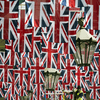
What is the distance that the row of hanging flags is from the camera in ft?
27.9

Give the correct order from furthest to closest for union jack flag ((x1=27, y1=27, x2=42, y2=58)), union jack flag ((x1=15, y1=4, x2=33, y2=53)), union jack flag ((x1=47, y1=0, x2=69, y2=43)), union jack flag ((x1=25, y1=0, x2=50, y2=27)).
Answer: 1. union jack flag ((x1=27, y1=27, x2=42, y2=58))
2. union jack flag ((x1=15, y1=4, x2=33, y2=53))
3. union jack flag ((x1=47, y1=0, x2=69, y2=43))
4. union jack flag ((x1=25, y1=0, x2=50, y2=27))

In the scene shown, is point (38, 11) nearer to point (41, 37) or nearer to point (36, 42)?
point (36, 42)

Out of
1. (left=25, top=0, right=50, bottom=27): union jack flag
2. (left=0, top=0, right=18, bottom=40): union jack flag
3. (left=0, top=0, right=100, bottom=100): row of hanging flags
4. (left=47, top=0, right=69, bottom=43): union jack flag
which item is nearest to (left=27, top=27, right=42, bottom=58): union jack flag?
(left=0, top=0, right=100, bottom=100): row of hanging flags

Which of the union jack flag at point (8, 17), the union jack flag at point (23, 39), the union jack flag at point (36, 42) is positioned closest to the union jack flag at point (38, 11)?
the union jack flag at point (8, 17)

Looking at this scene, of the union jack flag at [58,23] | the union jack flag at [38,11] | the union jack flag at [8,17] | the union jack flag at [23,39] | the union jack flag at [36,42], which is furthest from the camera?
the union jack flag at [36,42]

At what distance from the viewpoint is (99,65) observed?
14789 millimetres

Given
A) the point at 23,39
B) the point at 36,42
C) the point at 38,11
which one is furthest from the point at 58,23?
the point at 36,42

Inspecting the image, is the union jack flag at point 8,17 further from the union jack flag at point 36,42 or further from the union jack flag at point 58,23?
the union jack flag at point 36,42

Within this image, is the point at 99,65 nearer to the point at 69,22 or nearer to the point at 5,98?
the point at 69,22

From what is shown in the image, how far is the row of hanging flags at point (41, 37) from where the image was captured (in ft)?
27.9

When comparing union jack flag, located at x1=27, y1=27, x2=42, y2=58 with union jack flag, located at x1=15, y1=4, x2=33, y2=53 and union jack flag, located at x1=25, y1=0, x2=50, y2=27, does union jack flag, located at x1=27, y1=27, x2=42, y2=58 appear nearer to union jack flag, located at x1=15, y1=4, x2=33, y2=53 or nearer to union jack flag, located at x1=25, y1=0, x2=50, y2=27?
union jack flag, located at x1=15, y1=4, x2=33, y2=53

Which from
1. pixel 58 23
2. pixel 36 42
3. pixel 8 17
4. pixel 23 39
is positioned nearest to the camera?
pixel 8 17

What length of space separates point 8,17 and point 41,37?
4505 mm

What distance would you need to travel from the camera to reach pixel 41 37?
13.3 m
